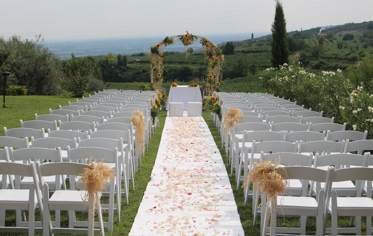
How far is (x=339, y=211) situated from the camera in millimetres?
4133

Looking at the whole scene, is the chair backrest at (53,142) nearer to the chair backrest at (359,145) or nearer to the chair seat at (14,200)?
the chair seat at (14,200)

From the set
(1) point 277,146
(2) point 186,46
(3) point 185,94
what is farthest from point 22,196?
(2) point 186,46

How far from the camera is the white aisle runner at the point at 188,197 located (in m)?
5.03

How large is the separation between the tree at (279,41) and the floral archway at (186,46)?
7.63 meters

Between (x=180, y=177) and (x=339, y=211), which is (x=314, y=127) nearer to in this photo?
(x=180, y=177)

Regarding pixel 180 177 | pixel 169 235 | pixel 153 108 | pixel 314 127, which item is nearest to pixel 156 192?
pixel 180 177

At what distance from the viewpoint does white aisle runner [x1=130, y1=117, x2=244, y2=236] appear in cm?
503

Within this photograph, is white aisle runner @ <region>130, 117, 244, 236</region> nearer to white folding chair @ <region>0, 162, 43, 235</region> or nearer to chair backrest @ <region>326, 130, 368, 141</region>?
white folding chair @ <region>0, 162, 43, 235</region>

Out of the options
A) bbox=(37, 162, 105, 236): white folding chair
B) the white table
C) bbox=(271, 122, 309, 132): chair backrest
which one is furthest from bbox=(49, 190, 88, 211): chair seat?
the white table

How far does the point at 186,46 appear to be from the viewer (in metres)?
17.3

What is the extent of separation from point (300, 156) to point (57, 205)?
7.90ft

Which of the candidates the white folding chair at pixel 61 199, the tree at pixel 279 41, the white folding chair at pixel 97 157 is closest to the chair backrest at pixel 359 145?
the white folding chair at pixel 97 157

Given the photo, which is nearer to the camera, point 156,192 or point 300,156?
point 300,156

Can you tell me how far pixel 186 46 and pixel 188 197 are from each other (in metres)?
11.8
